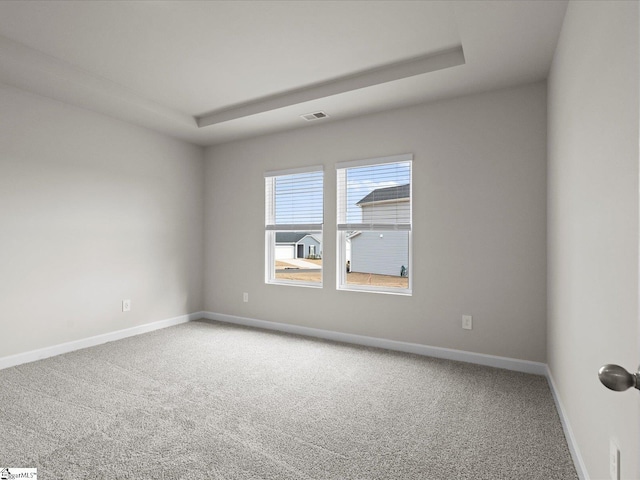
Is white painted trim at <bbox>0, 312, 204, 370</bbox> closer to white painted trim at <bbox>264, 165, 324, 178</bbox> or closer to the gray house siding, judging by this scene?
white painted trim at <bbox>264, 165, 324, 178</bbox>

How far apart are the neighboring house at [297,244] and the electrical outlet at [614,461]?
328 centimetres

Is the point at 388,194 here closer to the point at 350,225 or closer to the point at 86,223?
the point at 350,225

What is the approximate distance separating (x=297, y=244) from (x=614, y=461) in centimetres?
368

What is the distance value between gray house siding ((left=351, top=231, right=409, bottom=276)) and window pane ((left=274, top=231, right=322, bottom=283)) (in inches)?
19.3

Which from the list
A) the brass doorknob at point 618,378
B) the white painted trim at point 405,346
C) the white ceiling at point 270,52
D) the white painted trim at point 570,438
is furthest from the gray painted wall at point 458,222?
the brass doorknob at point 618,378

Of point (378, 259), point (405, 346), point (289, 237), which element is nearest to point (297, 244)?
point (289, 237)

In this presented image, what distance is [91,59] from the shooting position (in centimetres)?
293

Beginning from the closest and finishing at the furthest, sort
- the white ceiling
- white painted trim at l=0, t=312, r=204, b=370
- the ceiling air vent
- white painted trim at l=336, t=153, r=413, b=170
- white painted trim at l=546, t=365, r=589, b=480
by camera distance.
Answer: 1. white painted trim at l=546, t=365, r=589, b=480
2. the white ceiling
3. white painted trim at l=0, t=312, r=204, b=370
4. white painted trim at l=336, t=153, r=413, b=170
5. the ceiling air vent

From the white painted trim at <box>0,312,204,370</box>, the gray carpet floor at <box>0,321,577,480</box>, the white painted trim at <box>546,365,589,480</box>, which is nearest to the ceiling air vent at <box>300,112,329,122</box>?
the gray carpet floor at <box>0,321,577,480</box>

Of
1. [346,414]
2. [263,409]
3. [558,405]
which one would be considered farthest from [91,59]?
[558,405]

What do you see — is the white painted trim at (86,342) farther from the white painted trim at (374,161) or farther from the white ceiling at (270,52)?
the white painted trim at (374,161)

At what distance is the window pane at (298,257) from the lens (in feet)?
14.4

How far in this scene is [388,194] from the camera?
3.85m

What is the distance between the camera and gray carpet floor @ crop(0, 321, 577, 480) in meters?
1.80
